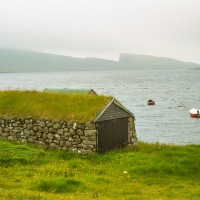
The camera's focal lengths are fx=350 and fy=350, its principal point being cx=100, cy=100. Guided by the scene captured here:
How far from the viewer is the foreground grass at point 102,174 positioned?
48.7 ft

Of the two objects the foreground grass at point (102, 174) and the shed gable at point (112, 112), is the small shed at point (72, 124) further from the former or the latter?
the foreground grass at point (102, 174)

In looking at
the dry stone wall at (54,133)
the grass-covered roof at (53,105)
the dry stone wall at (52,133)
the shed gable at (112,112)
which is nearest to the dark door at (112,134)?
the shed gable at (112,112)

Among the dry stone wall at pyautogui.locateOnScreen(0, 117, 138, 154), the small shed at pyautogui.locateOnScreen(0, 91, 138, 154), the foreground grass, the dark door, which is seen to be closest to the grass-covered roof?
the small shed at pyautogui.locateOnScreen(0, 91, 138, 154)

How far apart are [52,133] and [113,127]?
465cm

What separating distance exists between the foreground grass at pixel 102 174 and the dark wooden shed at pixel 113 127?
94cm

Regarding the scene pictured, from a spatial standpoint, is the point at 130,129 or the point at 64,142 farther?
the point at 130,129

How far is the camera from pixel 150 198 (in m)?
14.5

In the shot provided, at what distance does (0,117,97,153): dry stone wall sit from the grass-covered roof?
0.48m

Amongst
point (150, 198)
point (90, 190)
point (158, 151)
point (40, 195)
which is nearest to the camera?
point (40, 195)

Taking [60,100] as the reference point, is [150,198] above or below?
below

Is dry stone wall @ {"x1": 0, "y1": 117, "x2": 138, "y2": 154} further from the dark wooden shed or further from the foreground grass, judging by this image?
the foreground grass

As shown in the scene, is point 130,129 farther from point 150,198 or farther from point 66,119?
point 150,198

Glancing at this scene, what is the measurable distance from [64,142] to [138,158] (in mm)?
6073

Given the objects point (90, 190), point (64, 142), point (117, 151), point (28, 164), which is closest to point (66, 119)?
point (64, 142)
